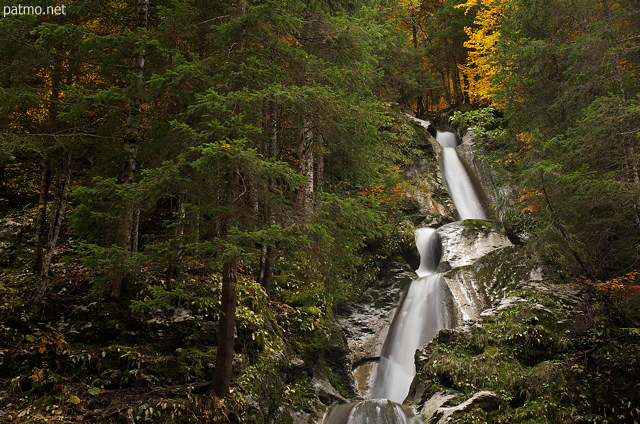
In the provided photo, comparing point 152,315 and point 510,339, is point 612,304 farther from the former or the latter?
point 152,315

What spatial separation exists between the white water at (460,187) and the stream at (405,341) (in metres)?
3.04

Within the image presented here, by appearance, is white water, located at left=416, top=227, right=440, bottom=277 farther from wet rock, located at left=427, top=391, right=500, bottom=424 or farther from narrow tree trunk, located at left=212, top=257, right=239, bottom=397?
narrow tree trunk, located at left=212, top=257, right=239, bottom=397

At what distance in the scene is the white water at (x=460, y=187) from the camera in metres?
19.2

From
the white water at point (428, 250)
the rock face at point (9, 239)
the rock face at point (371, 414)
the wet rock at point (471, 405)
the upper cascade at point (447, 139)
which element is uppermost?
the upper cascade at point (447, 139)

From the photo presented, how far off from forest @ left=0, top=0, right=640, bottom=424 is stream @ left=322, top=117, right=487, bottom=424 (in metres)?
1.18

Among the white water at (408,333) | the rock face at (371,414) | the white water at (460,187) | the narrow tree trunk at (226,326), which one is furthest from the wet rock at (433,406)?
the white water at (460,187)

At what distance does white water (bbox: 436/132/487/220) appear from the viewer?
63.0 ft

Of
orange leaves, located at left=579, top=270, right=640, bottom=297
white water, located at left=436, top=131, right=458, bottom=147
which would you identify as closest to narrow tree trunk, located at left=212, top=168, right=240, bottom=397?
orange leaves, located at left=579, top=270, right=640, bottom=297

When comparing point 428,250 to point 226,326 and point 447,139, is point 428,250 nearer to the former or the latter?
point 447,139

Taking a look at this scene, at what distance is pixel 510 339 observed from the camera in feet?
32.0

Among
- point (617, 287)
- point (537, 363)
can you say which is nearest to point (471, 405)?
point (537, 363)

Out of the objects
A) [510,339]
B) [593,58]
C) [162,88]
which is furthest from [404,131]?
[162,88]

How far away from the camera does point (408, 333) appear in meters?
13.1

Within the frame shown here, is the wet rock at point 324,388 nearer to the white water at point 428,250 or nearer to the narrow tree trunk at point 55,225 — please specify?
the narrow tree trunk at point 55,225
